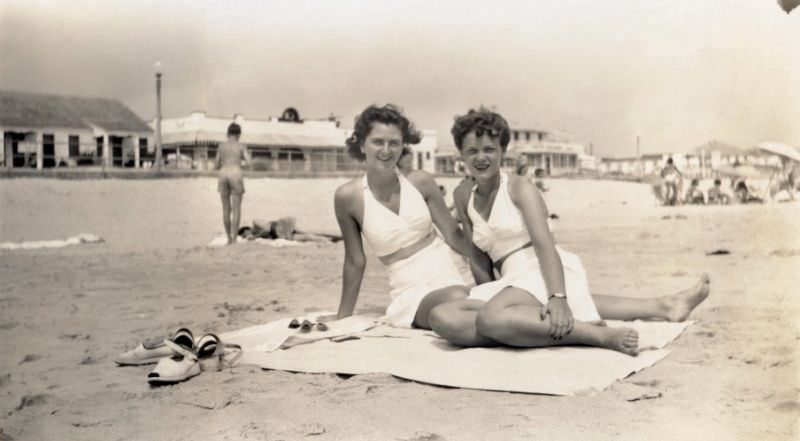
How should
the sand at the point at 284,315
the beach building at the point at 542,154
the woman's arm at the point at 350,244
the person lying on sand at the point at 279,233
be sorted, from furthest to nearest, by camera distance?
the person lying on sand at the point at 279,233 → the beach building at the point at 542,154 → the woman's arm at the point at 350,244 → the sand at the point at 284,315

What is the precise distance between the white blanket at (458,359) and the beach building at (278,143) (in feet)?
7.11

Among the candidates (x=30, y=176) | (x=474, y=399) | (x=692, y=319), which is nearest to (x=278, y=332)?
(x=474, y=399)

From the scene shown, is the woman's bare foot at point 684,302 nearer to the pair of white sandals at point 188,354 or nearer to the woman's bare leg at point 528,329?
the woman's bare leg at point 528,329

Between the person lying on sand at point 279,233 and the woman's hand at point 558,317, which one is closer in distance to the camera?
the woman's hand at point 558,317

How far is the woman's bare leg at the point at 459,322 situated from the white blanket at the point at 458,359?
0.17 feet

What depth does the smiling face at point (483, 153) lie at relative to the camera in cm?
308

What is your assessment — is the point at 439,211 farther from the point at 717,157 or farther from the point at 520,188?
the point at 717,157

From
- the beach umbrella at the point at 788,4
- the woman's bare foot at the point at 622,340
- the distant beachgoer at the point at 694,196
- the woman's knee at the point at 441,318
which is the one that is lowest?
the woman's bare foot at the point at 622,340

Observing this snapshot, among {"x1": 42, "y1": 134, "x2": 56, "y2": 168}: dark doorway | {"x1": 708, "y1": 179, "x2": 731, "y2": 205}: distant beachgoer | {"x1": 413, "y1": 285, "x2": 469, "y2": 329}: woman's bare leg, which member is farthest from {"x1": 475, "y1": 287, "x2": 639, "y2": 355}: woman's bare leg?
{"x1": 708, "y1": 179, "x2": 731, "y2": 205}: distant beachgoer

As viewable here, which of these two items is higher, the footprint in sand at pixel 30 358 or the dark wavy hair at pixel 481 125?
the dark wavy hair at pixel 481 125

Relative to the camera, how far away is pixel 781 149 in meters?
3.77

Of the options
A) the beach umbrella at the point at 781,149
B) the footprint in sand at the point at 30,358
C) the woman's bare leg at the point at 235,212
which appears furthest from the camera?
the woman's bare leg at the point at 235,212

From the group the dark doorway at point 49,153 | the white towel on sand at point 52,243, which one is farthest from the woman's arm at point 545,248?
the white towel on sand at point 52,243

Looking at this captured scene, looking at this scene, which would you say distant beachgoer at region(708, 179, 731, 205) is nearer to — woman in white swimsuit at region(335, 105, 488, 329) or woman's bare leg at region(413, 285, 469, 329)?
woman in white swimsuit at region(335, 105, 488, 329)
